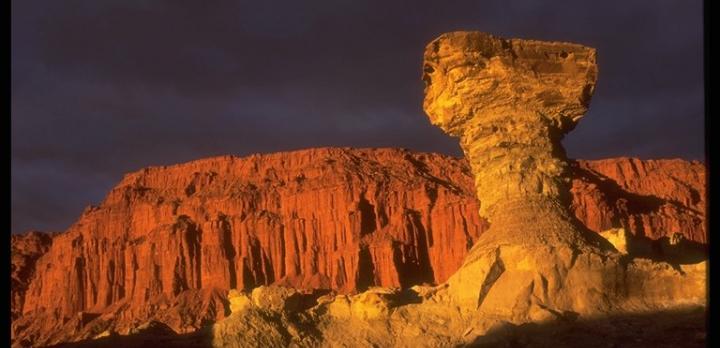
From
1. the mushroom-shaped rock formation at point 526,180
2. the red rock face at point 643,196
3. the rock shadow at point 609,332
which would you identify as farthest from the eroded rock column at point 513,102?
the red rock face at point 643,196

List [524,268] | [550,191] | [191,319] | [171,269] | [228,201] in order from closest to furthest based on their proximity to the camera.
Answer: [524,268] < [550,191] < [191,319] < [171,269] < [228,201]

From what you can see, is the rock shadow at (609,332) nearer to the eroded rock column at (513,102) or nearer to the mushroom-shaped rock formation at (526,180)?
the mushroom-shaped rock formation at (526,180)

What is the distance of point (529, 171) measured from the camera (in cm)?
2697

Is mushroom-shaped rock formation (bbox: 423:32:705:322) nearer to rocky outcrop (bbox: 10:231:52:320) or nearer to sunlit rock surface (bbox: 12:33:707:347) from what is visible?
sunlit rock surface (bbox: 12:33:707:347)

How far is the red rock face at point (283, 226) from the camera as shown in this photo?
119m

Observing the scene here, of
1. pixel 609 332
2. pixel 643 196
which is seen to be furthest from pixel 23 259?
pixel 609 332

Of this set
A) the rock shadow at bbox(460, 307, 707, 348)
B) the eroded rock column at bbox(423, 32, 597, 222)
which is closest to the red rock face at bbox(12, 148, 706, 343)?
the eroded rock column at bbox(423, 32, 597, 222)

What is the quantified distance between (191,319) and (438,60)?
83.2m

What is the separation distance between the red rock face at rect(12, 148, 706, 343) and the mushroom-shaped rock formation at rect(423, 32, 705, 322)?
82.5 metres

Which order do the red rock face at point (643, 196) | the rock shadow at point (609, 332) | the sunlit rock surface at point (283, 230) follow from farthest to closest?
1. the red rock face at point (643, 196)
2. the sunlit rock surface at point (283, 230)
3. the rock shadow at point (609, 332)

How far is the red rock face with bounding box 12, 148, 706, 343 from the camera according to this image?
118750 mm

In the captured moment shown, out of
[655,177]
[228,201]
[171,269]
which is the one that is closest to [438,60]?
[171,269]

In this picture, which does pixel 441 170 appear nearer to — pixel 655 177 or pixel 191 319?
pixel 655 177

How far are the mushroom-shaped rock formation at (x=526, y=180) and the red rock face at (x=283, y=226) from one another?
8251 cm
